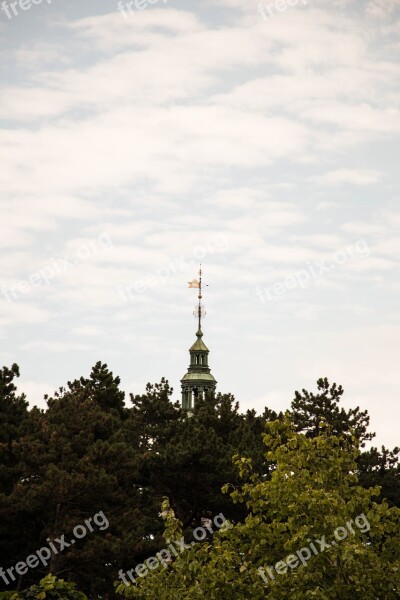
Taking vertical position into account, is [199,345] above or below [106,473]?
above

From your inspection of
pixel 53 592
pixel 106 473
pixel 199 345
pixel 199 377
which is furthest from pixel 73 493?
pixel 199 345

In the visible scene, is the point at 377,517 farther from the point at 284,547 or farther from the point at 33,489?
the point at 33,489

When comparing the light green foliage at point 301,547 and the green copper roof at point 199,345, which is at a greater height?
the green copper roof at point 199,345

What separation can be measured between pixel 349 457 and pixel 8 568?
73.7ft

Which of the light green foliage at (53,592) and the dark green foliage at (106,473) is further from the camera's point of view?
the dark green foliage at (106,473)

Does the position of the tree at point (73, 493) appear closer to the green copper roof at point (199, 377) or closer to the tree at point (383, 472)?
the tree at point (383, 472)

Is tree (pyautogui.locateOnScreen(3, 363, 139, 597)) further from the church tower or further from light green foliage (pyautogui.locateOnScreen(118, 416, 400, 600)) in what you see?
the church tower

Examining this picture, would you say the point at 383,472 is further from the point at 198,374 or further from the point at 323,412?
the point at 198,374

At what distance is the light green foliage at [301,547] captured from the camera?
2166cm

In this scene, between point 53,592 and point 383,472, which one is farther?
point 383,472
